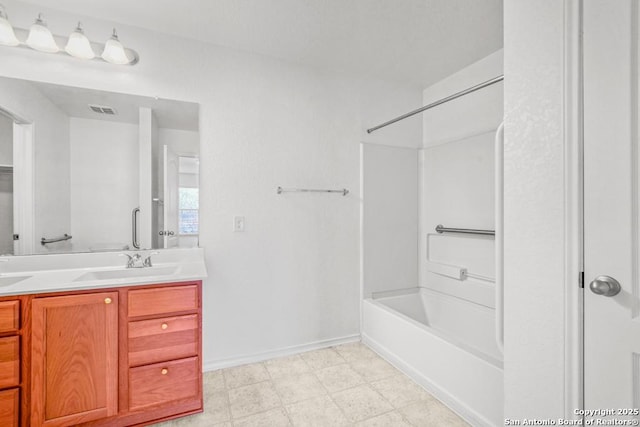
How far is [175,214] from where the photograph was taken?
2.17 m

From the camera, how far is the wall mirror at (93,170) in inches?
71.3

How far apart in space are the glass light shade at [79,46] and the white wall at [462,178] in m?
2.68

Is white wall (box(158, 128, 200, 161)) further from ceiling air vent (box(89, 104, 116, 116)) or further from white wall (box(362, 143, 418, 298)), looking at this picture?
white wall (box(362, 143, 418, 298))

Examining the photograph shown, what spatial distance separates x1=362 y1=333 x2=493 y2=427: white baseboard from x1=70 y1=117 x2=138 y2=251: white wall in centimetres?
202

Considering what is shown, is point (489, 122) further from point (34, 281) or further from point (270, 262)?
point (34, 281)

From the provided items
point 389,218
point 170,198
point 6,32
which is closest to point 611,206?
point 389,218

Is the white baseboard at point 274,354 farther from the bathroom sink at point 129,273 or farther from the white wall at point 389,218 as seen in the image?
the bathroom sink at point 129,273

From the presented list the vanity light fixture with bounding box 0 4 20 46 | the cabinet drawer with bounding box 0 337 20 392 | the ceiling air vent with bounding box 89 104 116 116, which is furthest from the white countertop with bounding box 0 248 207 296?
the vanity light fixture with bounding box 0 4 20 46

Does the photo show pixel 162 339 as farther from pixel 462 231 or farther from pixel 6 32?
pixel 462 231

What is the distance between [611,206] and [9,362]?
2.44 metres

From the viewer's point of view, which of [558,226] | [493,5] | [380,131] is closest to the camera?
[558,226]

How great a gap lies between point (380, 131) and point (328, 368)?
2.03m

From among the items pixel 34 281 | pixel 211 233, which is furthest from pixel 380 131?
pixel 34 281

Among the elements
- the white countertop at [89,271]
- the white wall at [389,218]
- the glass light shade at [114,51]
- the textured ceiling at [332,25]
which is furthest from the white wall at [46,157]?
the white wall at [389,218]
